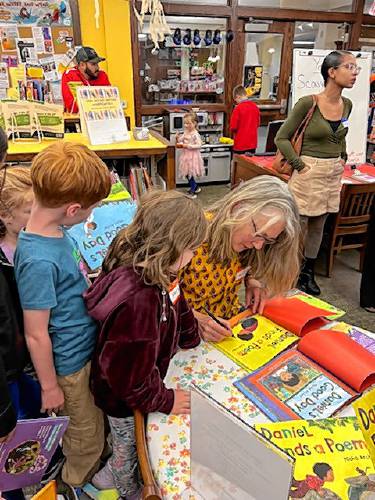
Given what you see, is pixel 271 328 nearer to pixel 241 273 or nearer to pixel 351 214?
pixel 241 273

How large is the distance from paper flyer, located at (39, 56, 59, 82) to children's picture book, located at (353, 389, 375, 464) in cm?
515

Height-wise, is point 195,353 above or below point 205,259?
below

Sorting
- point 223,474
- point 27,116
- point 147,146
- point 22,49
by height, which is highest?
point 22,49

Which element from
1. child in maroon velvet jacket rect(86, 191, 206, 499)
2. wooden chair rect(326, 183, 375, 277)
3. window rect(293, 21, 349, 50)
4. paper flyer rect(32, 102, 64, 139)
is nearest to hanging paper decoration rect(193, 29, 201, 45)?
window rect(293, 21, 349, 50)

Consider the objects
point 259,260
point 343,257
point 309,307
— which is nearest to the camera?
point 309,307

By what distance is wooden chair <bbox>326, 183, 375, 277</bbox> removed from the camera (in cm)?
312

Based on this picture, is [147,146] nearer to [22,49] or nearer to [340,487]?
[340,487]

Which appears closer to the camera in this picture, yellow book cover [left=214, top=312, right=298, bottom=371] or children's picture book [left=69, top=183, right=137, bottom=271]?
yellow book cover [left=214, top=312, right=298, bottom=371]

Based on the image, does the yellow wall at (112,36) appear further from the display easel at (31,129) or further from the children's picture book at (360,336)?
the children's picture book at (360,336)

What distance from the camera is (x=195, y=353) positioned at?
1176mm

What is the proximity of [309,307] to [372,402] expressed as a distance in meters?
0.42

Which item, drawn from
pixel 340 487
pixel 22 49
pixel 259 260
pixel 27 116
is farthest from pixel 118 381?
pixel 22 49

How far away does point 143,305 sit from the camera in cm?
93

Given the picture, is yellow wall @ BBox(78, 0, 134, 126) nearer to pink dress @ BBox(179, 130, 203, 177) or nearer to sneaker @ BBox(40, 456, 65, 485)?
pink dress @ BBox(179, 130, 203, 177)
